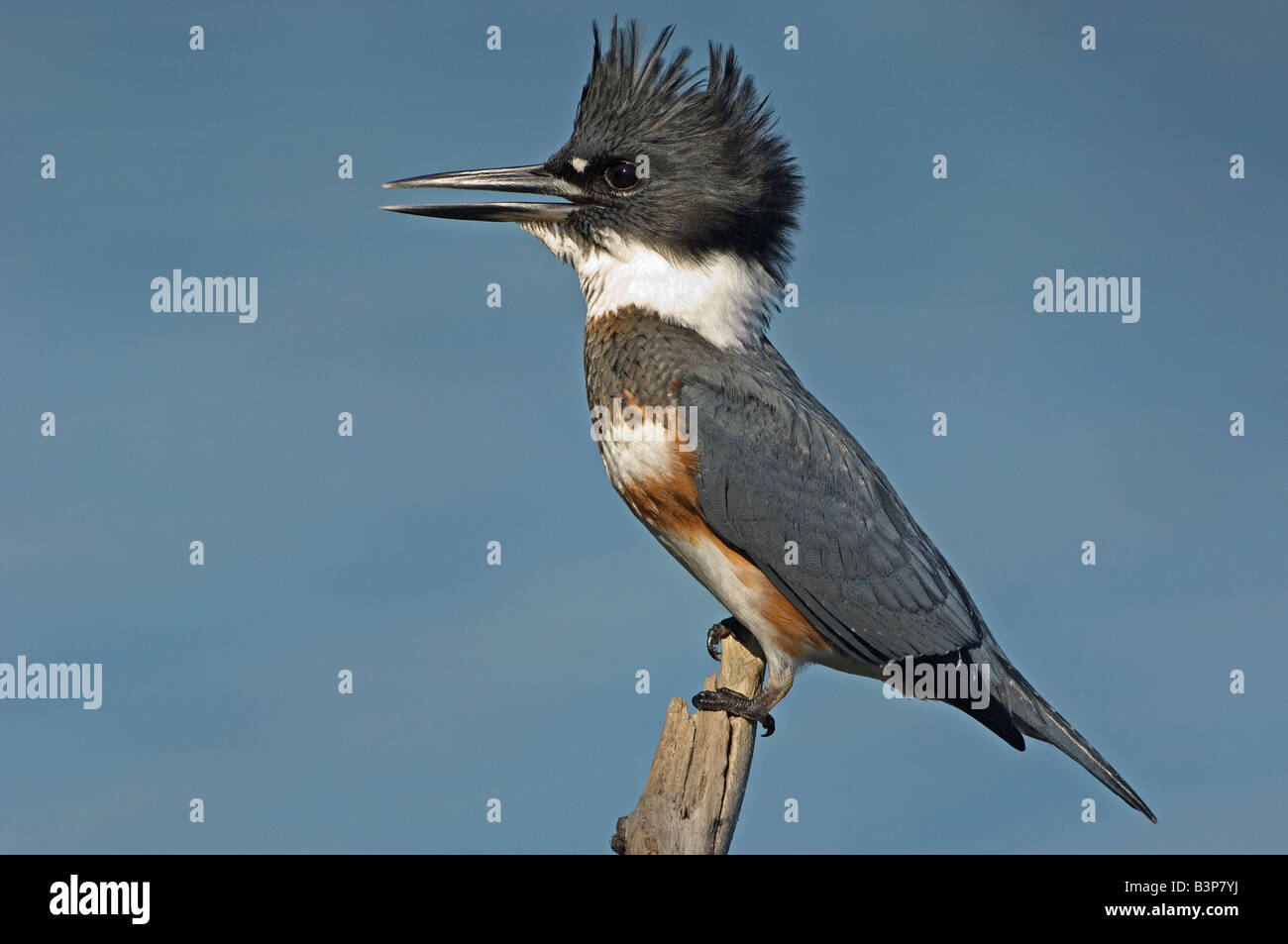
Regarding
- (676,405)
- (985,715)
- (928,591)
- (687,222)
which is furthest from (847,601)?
(687,222)

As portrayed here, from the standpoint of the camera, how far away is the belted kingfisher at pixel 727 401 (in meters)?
6.76

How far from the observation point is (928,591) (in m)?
7.06

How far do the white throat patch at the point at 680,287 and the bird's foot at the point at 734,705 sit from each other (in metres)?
1.94

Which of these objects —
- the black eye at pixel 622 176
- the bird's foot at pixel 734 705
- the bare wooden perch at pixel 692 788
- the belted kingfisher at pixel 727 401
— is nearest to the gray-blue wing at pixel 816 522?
the belted kingfisher at pixel 727 401

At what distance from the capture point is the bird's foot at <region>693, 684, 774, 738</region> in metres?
6.59

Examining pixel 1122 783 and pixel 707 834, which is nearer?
pixel 707 834

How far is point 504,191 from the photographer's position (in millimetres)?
7461

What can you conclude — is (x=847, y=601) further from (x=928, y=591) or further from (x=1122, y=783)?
(x=1122, y=783)

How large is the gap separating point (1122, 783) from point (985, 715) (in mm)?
846

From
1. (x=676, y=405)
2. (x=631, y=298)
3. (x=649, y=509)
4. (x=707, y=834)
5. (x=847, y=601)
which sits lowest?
(x=707, y=834)

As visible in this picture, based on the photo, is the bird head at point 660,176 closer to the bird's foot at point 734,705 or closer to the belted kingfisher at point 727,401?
the belted kingfisher at point 727,401

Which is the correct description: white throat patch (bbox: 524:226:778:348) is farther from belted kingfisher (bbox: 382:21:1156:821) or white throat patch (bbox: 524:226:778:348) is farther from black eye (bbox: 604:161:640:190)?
black eye (bbox: 604:161:640:190)

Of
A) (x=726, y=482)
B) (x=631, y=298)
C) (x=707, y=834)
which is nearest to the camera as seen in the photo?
(x=707, y=834)

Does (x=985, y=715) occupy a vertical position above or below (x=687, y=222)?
below
